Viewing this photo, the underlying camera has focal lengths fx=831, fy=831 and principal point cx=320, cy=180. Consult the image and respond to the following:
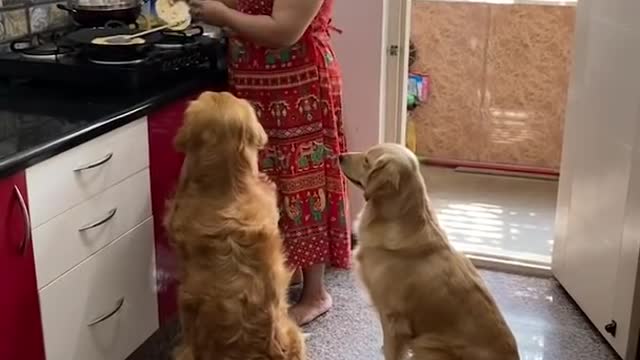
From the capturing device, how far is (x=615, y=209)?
8.49ft

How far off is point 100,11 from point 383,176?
1.12 m

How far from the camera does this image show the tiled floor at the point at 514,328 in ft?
8.57

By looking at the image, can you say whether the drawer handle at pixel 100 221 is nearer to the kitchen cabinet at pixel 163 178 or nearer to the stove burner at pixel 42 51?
the kitchen cabinet at pixel 163 178

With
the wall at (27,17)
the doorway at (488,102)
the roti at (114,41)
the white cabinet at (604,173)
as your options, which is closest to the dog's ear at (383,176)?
the roti at (114,41)

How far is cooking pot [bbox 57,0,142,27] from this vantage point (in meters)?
2.52

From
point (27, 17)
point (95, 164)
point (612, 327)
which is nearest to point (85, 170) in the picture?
point (95, 164)

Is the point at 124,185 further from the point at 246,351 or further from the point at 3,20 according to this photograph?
the point at 3,20

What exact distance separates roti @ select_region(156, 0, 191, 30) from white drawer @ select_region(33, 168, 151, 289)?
0.59 m

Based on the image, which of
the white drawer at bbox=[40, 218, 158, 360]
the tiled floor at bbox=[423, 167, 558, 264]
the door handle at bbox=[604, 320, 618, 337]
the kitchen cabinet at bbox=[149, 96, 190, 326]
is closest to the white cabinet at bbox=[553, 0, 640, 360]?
the door handle at bbox=[604, 320, 618, 337]

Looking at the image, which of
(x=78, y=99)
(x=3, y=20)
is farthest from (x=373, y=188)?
(x=3, y=20)

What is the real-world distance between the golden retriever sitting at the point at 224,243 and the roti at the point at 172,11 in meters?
0.63

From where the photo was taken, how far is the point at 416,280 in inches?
75.8

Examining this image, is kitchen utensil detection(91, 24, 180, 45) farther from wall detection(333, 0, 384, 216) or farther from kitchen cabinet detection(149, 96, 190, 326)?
wall detection(333, 0, 384, 216)

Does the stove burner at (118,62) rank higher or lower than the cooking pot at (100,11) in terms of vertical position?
lower
